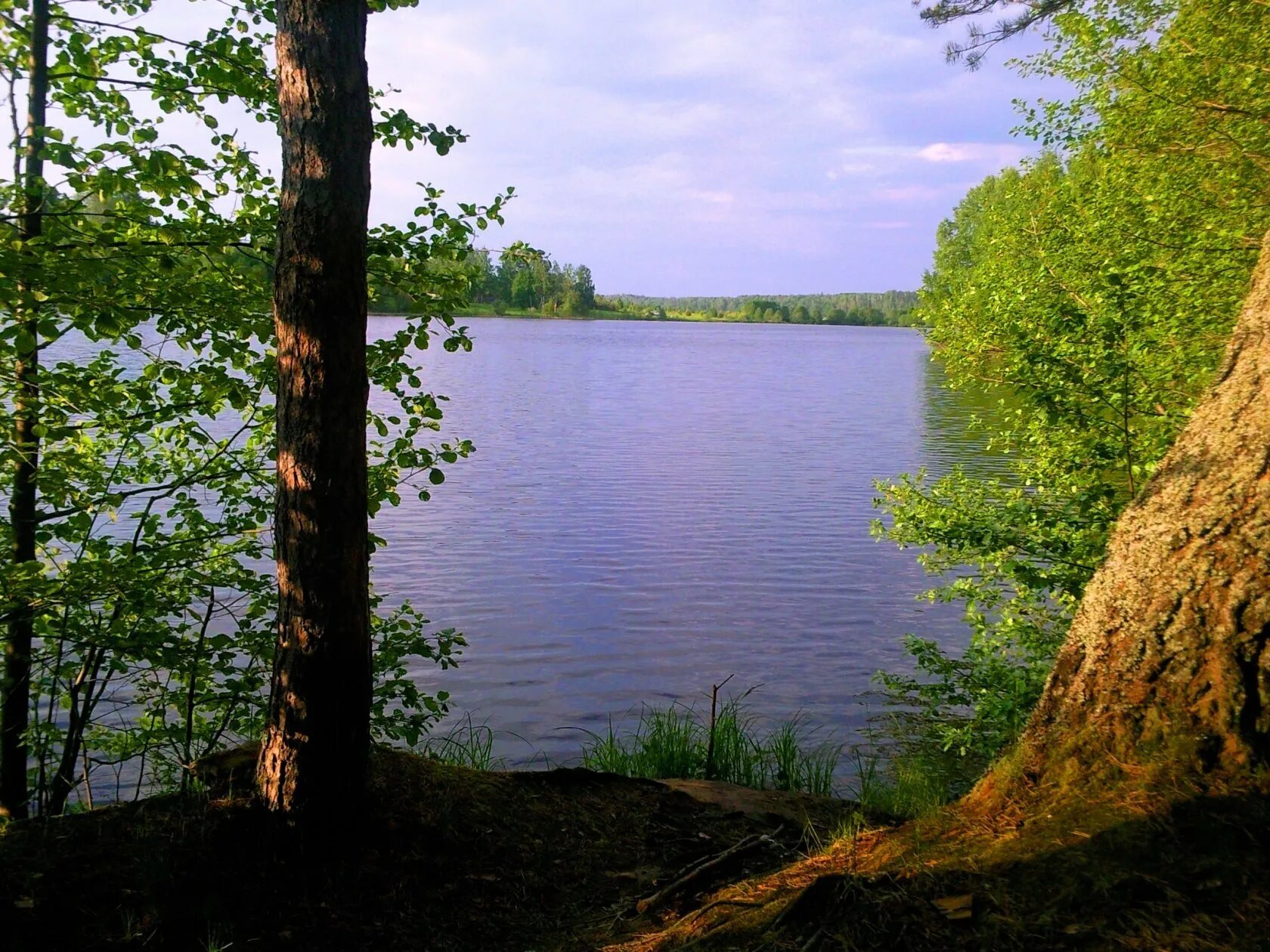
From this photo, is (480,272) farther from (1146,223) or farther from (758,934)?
(1146,223)

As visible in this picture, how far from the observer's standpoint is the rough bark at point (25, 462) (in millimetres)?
4211

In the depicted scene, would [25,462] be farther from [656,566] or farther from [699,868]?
[656,566]

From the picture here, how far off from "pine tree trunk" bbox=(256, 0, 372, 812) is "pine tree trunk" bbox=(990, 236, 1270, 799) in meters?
2.41

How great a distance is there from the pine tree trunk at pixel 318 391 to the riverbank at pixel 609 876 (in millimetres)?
364

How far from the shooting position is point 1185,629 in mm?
2668

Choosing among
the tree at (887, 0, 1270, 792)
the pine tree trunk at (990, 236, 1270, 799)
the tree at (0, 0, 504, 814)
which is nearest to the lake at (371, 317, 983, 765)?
the tree at (887, 0, 1270, 792)

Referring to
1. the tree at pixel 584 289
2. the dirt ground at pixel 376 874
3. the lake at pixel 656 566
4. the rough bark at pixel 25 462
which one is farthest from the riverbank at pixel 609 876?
the tree at pixel 584 289

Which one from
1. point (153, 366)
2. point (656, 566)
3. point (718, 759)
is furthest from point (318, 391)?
point (656, 566)

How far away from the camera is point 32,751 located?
490 cm

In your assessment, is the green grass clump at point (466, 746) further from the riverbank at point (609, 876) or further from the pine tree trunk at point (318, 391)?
the pine tree trunk at point (318, 391)

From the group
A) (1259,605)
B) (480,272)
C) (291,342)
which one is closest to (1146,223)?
A: (480,272)

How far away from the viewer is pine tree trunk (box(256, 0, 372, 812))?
3.36 meters

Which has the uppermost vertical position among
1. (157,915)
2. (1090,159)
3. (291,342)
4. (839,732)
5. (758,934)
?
(1090,159)

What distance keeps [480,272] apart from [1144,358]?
14.8 feet
